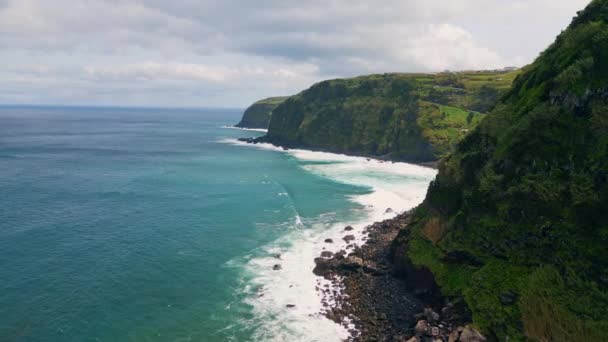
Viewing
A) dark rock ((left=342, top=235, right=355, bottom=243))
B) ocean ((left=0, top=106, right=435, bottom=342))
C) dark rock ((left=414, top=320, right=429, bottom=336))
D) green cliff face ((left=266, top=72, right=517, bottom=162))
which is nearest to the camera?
dark rock ((left=414, top=320, right=429, bottom=336))

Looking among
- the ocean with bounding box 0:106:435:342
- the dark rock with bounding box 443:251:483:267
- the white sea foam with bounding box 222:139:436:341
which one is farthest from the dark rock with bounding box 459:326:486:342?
the ocean with bounding box 0:106:435:342

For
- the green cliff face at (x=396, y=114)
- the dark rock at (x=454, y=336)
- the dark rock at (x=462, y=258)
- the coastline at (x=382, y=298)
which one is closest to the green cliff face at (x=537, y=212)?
the dark rock at (x=462, y=258)

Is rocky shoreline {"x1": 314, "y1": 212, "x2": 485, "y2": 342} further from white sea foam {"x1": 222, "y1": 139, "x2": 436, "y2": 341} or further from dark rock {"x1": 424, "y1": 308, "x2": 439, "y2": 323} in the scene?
white sea foam {"x1": 222, "y1": 139, "x2": 436, "y2": 341}

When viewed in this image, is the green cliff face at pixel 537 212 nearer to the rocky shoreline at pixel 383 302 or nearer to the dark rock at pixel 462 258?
the dark rock at pixel 462 258

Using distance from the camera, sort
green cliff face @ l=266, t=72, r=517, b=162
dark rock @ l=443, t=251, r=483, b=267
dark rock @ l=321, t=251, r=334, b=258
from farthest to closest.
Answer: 1. green cliff face @ l=266, t=72, r=517, b=162
2. dark rock @ l=321, t=251, r=334, b=258
3. dark rock @ l=443, t=251, r=483, b=267

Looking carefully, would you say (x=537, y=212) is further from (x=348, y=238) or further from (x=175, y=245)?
(x=175, y=245)
